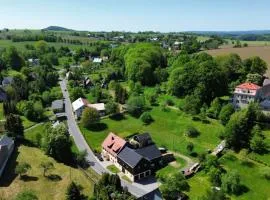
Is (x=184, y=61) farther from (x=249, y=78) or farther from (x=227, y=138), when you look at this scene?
(x=227, y=138)

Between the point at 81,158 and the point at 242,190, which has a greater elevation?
the point at 81,158

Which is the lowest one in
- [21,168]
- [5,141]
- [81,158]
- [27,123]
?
[27,123]

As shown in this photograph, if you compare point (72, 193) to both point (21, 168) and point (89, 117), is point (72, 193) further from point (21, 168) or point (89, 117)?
point (89, 117)

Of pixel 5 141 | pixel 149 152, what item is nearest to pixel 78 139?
pixel 5 141

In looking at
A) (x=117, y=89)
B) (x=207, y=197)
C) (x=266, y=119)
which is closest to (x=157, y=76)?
(x=117, y=89)

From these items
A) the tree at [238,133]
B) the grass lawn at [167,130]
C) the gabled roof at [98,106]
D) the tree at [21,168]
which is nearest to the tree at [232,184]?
the tree at [238,133]

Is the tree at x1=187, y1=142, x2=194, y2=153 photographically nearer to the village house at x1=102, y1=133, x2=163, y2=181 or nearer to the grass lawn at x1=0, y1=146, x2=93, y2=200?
the village house at x1=102, y1=133, x2=163, y2=181

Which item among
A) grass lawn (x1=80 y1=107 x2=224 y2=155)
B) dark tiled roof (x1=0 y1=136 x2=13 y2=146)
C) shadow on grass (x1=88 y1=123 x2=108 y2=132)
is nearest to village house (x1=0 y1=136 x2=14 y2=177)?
dark tiled roof (x1=0 y1=136 x2=13 y2=146)
